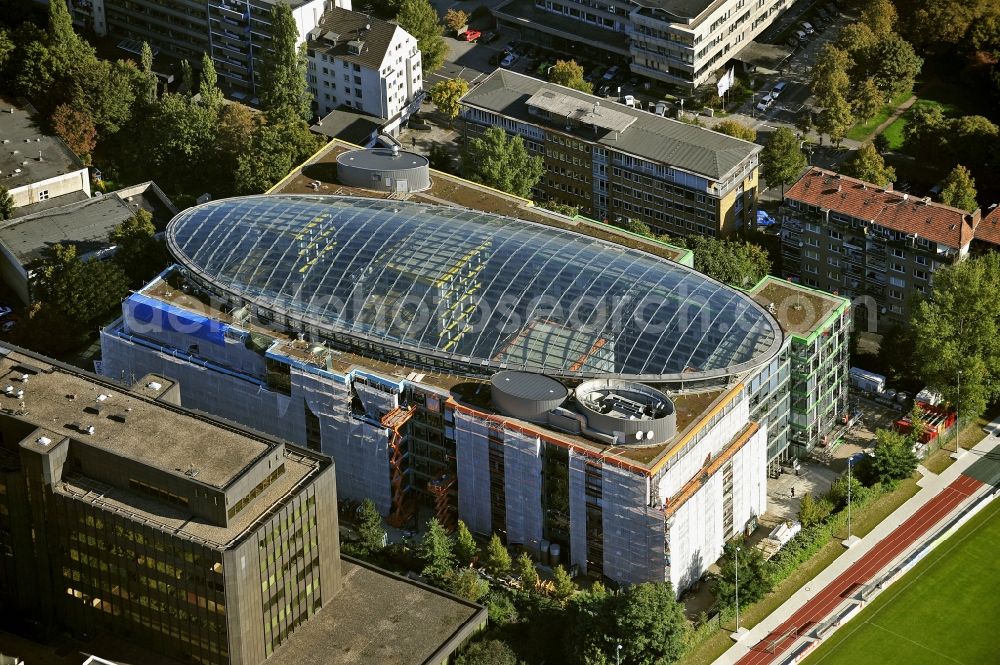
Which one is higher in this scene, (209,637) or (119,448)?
(119,448)

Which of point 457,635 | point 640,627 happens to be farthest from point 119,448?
point 640,627

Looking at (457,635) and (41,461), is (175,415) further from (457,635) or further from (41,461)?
(457,635)

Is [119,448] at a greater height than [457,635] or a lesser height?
greater

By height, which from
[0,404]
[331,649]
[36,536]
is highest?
[0,404]

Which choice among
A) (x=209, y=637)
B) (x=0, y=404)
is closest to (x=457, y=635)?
(x=209, y=637)

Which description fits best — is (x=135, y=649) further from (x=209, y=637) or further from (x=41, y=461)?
(x=41, y=461)

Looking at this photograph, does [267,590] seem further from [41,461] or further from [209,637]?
[41,461]
